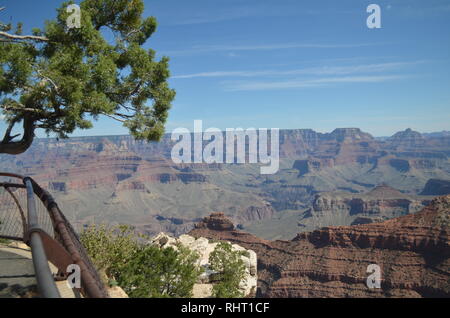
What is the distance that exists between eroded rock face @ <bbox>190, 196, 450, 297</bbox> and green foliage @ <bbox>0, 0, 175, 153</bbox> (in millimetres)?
72705

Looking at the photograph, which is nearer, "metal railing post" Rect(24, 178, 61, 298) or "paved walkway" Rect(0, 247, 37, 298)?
"metal railing post" Rect(24, 178, 61, 298)

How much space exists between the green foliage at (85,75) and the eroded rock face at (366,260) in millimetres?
72705

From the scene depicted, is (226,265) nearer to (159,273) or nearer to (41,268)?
(159,273)

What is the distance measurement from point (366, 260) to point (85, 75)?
273ft

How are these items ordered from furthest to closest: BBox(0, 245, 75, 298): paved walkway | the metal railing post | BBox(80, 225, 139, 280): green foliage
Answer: BBox(80, 225, 139, 280): green foliage
BBox(0, 245, 75, 298): paved walkway
the metal railing post

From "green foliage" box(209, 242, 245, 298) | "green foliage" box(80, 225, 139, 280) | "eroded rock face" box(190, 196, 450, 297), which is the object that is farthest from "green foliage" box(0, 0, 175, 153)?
"eroded rock face" box(190, 196, 450, 297)

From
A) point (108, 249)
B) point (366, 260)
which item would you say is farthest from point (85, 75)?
point (366, 260)

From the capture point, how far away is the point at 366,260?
254ft

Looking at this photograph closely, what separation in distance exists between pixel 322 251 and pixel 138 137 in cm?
8438

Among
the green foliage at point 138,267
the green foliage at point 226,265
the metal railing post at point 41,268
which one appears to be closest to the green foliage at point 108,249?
the green foliage at point 138,267

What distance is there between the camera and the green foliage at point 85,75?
29.2 feet

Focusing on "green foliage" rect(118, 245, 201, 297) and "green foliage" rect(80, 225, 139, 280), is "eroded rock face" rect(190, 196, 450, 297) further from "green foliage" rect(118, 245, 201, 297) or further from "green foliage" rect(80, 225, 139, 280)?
"green foliage" rect(80, 225, 139, 280)

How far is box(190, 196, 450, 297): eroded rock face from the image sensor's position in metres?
69.0

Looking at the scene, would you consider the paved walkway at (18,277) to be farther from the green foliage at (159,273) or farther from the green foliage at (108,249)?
the green foliage at (159,273)
